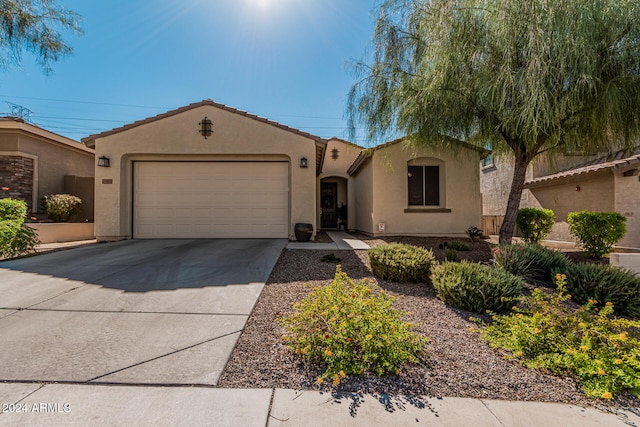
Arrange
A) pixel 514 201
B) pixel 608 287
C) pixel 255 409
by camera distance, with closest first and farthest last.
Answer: pixel 255 409
pixel 608 287
pixel 514 201

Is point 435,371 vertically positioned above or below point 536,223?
below

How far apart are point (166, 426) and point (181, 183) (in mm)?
9300

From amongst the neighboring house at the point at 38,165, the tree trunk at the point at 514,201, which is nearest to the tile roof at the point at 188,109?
the neighboring house at the point at 38,165

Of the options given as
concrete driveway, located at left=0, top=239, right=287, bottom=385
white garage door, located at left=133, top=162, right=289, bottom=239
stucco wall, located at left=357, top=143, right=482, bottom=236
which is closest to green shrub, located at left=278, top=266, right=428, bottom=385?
concrete driveway, located at left=0, top=239, right=287, bottom=385

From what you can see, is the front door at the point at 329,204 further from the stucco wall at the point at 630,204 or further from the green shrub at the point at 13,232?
the green shrub at the point at 13,232

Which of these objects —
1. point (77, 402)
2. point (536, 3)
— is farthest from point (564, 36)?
point (77, 402)

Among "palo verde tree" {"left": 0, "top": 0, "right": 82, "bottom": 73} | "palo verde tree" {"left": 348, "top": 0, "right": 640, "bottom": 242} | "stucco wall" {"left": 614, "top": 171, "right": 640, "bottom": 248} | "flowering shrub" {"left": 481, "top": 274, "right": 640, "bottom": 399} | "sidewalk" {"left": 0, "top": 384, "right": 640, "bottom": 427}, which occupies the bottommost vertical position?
"sidewalk" {"left": 0, "top": 384, "right": 640, "bottom": 427}

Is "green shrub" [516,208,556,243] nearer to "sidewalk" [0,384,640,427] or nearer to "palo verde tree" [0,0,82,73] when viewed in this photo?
"sidewalk" [0,384,640,427]

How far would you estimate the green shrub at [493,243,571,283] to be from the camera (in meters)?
5.18

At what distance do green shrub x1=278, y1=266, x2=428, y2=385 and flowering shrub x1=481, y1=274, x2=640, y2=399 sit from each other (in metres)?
1.01

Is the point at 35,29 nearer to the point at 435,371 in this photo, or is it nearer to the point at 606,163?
the point at 435,371

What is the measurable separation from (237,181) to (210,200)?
1.14 meters

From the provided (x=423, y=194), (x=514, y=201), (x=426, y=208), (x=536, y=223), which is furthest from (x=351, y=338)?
(x=536, y=223)

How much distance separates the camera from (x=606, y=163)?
354 inches
